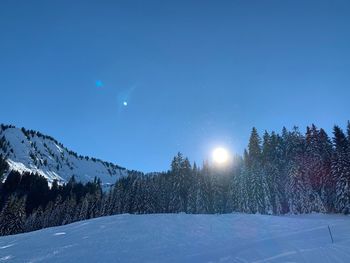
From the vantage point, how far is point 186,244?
21.6 meters

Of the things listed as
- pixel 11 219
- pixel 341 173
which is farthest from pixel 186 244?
pixel 11 219

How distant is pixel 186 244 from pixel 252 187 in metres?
43.6

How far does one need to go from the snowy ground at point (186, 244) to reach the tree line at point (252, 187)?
24.8 m

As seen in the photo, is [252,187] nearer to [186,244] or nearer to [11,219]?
[186,244]

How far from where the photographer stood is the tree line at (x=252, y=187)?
2041 inches

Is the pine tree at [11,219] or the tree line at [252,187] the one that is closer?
the tree line at [252,187]

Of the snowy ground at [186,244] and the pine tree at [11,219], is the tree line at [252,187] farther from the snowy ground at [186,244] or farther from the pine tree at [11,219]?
the snowy ground at [186,244]

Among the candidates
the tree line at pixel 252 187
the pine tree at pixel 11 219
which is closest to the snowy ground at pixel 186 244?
the tree line at pixel 252 187

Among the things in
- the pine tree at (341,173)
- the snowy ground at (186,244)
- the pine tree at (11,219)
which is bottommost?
the snowy ground at (186,244)

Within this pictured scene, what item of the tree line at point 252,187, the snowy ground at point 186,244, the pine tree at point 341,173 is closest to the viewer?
the snowy ground at point 186,244

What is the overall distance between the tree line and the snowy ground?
24.8 meters

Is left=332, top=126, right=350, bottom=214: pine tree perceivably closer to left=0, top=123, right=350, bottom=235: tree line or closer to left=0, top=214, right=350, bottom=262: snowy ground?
left=0, top=123, right=350, bottom=235: tree line

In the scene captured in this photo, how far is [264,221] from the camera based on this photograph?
3234cm

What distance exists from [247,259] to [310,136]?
49774 millimetres
